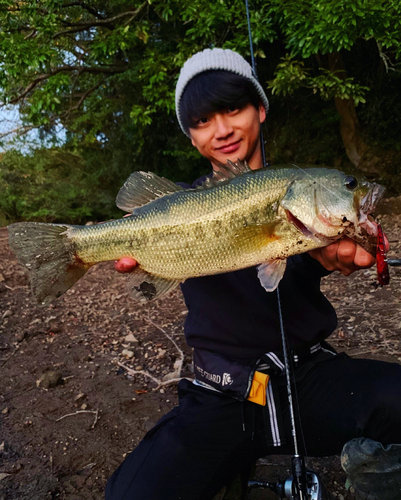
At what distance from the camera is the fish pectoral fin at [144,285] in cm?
224

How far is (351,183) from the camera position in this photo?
70.2 inches

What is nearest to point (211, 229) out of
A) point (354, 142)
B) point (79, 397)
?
point (79, 397)

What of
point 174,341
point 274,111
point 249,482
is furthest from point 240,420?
point 274,111

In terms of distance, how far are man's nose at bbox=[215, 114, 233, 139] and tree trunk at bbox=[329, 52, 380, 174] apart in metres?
8.03

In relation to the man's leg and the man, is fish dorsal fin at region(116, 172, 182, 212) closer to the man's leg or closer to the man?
the man

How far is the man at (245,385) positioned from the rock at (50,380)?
5.44 ft

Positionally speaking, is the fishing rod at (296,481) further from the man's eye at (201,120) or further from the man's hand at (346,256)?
the man's eye at (201,120)

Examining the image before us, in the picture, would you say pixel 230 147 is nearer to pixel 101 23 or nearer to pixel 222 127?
pixel 222 127

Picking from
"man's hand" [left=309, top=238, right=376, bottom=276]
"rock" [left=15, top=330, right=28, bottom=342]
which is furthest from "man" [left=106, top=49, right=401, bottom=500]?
"rock" [left=15, top=330, right=28, bottom=342]

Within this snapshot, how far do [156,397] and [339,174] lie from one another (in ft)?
8.47

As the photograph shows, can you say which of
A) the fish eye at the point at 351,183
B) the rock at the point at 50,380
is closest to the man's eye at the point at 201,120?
the fish eye at the point at 351,183

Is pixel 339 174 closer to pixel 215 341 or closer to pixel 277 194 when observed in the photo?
pixel 277 194

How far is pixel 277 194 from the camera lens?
1.91 metres

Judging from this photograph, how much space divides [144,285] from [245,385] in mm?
800
